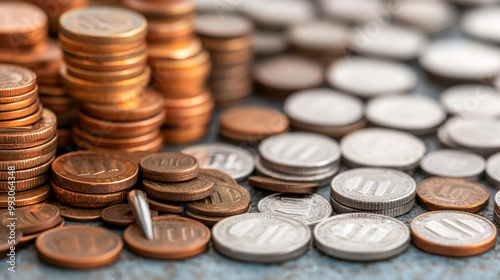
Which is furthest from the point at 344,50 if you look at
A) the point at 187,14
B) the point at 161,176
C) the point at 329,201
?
the point at 161,176

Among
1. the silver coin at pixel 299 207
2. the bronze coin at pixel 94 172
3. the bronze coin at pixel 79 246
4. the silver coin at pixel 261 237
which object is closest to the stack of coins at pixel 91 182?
the bronze coin at pixel 94 172

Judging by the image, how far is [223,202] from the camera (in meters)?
2.61

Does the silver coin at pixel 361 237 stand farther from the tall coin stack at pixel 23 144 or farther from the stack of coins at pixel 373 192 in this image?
the tall coin stack at pixel 23 144

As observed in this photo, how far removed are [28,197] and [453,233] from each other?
4.83 ft

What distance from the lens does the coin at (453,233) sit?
2.39 metres

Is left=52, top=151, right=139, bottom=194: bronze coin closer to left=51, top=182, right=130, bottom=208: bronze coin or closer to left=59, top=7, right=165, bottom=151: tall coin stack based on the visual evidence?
left=51, top=182, right=130, bottom=208: bronze coin

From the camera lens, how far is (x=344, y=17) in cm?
429

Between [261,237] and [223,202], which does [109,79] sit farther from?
[261,237]

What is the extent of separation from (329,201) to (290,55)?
1.40 meters

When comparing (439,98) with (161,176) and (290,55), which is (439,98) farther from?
(161,176)

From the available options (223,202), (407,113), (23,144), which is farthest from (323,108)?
(23,144)

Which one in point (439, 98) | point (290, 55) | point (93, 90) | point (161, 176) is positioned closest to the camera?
point (161, 176)

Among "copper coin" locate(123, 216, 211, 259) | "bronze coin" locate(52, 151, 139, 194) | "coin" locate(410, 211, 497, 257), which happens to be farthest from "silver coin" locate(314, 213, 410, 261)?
"bronze coin" locate(52, 151, 139, 194)

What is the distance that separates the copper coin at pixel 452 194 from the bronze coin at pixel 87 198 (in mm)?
1107
